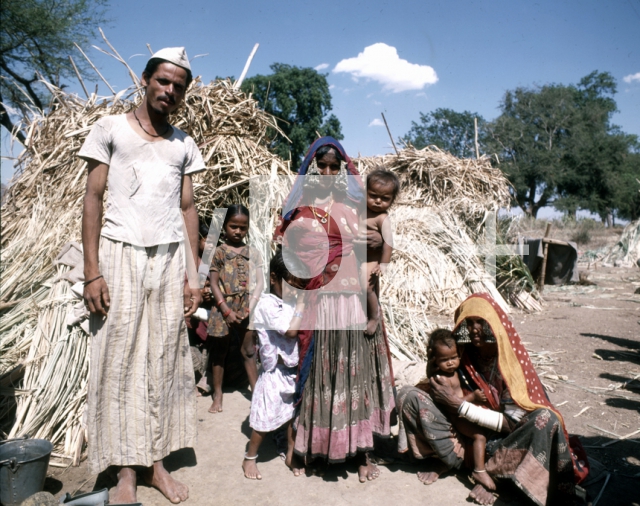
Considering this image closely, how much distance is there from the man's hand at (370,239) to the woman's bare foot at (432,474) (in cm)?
137

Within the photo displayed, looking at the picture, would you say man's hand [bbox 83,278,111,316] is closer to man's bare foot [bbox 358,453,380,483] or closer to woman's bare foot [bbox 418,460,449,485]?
man's bare foot [bbox 358,453,380,483]

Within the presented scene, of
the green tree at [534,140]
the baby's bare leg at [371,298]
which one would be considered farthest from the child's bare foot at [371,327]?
the green tree at [534,140]

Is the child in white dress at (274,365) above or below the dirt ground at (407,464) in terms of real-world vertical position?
above

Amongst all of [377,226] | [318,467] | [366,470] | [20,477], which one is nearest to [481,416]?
[366,470]

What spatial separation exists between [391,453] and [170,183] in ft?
7.14

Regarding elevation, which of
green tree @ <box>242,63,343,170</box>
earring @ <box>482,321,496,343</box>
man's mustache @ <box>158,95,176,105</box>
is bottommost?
earring @ <box>482,321,496,343</box>

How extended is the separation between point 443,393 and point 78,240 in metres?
3.21

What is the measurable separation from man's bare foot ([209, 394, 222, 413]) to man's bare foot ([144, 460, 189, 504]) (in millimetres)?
1115

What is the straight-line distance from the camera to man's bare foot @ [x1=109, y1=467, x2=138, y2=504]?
7.51 feet

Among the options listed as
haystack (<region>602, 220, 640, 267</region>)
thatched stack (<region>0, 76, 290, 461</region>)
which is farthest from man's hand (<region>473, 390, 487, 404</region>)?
haystack (<region>602, 220, 640, 267</region>)

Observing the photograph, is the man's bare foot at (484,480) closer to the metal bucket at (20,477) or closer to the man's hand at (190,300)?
the man's hand at (190,300)

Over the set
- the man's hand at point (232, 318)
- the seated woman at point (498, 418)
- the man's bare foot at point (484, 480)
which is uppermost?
the man's hand at point (232, 318)

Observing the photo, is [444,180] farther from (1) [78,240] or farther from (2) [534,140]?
(2) [534,140]

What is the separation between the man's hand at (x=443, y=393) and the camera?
8.69 feet
